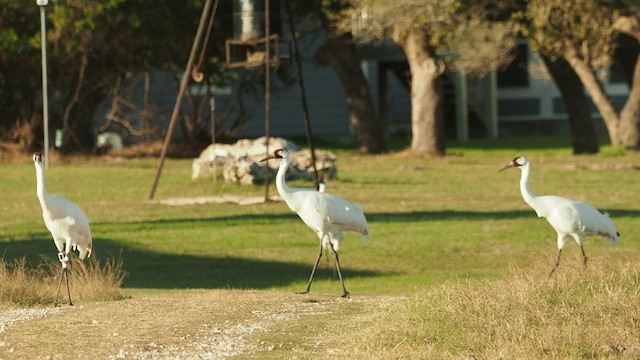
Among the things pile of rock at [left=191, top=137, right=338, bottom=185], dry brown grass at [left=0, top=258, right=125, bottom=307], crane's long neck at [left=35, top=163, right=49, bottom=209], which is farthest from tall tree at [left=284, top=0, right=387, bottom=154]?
crane's long neck at [left=35, top=163, right=49, bottom=209]

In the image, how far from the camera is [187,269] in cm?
1845

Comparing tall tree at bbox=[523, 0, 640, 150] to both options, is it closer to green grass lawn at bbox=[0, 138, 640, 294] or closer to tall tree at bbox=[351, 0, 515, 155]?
tall tree at bbox=[351, 0, 515, 155]

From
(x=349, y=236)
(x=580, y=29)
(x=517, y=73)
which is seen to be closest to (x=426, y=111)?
(x=580, y=29)

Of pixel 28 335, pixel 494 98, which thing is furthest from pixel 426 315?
pixel 494 98

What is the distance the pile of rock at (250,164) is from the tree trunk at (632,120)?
425 inches

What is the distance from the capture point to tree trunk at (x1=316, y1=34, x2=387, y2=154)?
37.9 m

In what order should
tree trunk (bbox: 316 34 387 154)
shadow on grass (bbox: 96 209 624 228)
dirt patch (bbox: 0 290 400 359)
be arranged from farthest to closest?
tree trunk (bbox: 316 34 387 154) < shadow on grass (bbox: 96 209 624 228) < dirt patch (bbox: 0 290 400 359)

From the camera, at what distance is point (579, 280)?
1181cm

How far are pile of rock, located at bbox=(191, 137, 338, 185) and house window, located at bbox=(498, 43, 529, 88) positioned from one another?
23.1 metres

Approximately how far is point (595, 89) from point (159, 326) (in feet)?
85.9

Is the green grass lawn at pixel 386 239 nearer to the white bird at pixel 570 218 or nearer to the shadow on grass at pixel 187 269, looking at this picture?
the shadow on grass at pixel 187 269

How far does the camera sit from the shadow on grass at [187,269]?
1745cm

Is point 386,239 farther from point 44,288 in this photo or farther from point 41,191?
point 41,191

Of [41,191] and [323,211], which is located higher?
[41,191]
